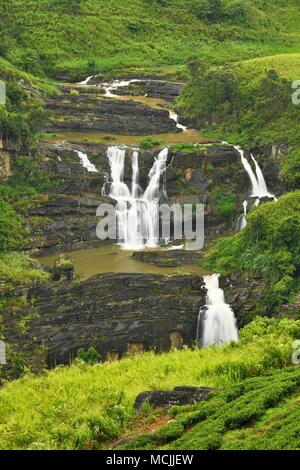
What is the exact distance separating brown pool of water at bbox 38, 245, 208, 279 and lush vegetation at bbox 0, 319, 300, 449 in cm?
931

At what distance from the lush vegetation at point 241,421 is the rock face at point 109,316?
45.5 ft

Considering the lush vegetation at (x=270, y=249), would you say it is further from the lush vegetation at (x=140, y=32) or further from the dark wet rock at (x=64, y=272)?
the lush vegetation at (x=140, y=32)

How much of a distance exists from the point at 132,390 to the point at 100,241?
20057 mm

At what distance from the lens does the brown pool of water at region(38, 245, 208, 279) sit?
33.4 metres

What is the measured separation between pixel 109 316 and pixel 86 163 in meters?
13.9

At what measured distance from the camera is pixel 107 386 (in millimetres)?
19844

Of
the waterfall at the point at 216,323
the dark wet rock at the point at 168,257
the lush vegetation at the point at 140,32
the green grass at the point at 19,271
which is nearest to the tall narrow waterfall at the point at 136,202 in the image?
the dark wet rock at the point at 168,257

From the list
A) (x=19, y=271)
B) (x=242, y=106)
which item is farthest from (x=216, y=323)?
(x=242, y=106)

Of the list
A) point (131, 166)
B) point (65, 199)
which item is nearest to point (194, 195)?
point (131, 166)

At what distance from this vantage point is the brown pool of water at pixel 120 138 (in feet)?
147

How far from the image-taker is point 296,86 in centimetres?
4716

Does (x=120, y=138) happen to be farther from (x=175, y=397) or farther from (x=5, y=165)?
(x=175, y=397)

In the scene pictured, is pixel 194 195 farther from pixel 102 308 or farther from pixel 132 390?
pixel 132 390

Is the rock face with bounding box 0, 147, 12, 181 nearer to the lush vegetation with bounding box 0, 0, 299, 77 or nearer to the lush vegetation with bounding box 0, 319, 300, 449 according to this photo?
the lush vegetation with bounding box 0, 319, 300, 449
